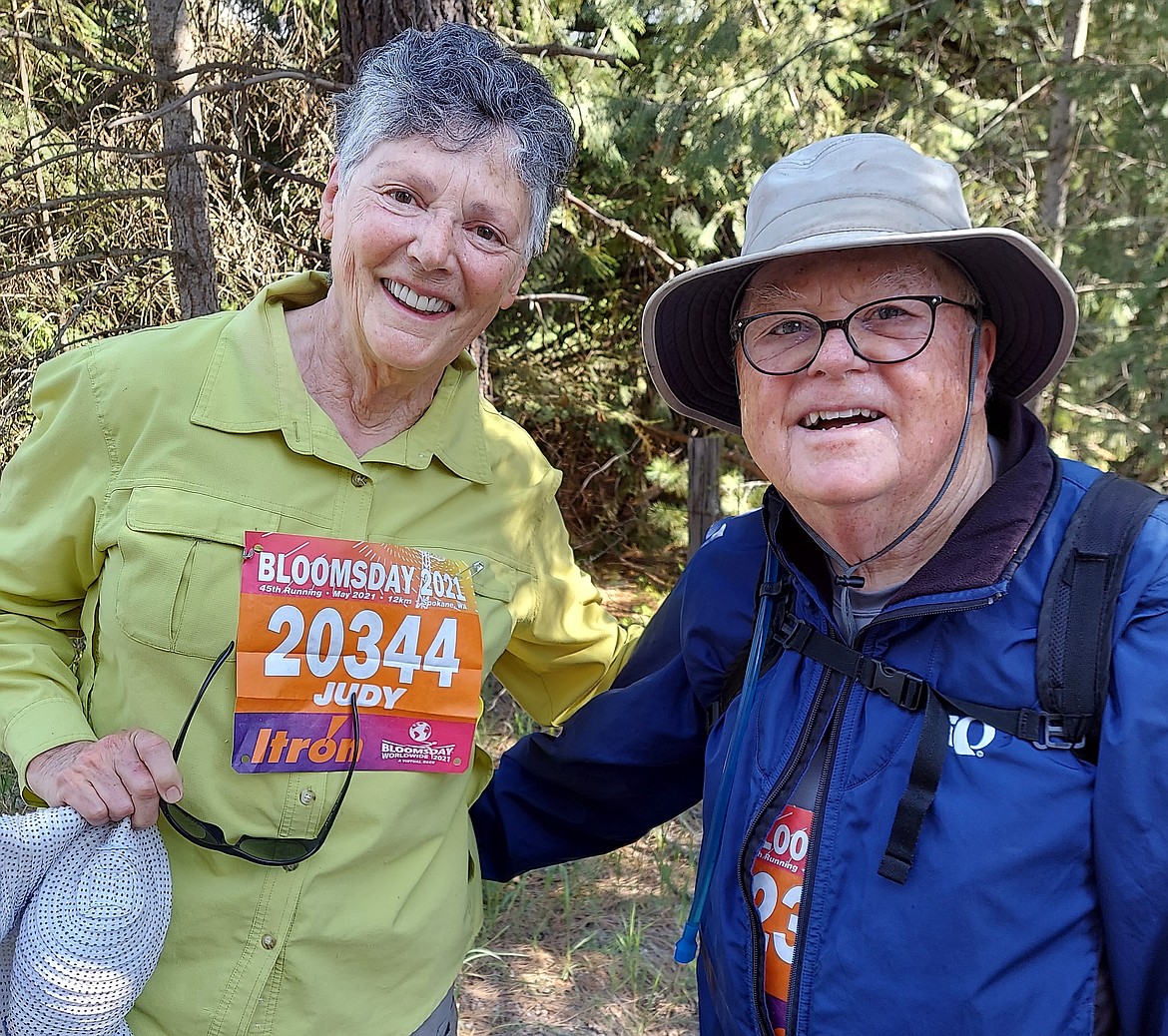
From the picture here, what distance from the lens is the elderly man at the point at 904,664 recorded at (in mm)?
1292

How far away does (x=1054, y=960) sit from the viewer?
Result: 1.30m

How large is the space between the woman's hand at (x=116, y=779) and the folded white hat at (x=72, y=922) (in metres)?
0.03

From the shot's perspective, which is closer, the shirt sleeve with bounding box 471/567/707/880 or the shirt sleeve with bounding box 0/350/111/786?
the shirt sleeve with bounding box 0/350/111/786

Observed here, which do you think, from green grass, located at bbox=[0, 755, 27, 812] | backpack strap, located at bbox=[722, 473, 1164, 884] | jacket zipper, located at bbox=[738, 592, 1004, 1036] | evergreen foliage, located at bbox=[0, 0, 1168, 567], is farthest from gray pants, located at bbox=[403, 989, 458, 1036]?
evergreen foliage, located at bbox=[0, 0, 1168, 567]

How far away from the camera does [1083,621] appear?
1.31 metres

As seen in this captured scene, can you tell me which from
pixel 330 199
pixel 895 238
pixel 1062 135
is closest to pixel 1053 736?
pixel 895 238

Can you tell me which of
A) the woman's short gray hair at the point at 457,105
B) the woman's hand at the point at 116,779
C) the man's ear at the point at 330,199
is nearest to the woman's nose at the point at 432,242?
the woman's short gray hair at the point at 457,105

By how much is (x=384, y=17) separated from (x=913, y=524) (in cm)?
273

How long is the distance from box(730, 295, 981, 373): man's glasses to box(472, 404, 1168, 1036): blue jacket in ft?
0.82

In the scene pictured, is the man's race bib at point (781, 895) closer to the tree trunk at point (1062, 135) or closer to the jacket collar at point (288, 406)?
the jacket collar at point (288, 406)

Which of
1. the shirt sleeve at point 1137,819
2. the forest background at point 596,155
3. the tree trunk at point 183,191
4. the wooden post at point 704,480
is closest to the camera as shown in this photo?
the shirt sleeve at point 1137,819

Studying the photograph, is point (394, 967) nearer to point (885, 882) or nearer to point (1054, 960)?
point (885, 882)

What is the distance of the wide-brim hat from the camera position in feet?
4.88

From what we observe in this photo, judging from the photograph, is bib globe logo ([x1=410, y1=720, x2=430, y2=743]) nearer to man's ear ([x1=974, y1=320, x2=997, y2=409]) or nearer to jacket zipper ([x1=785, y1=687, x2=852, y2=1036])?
jacket zipper ([x1=785, y1=687, x2=852, y2=1036])
